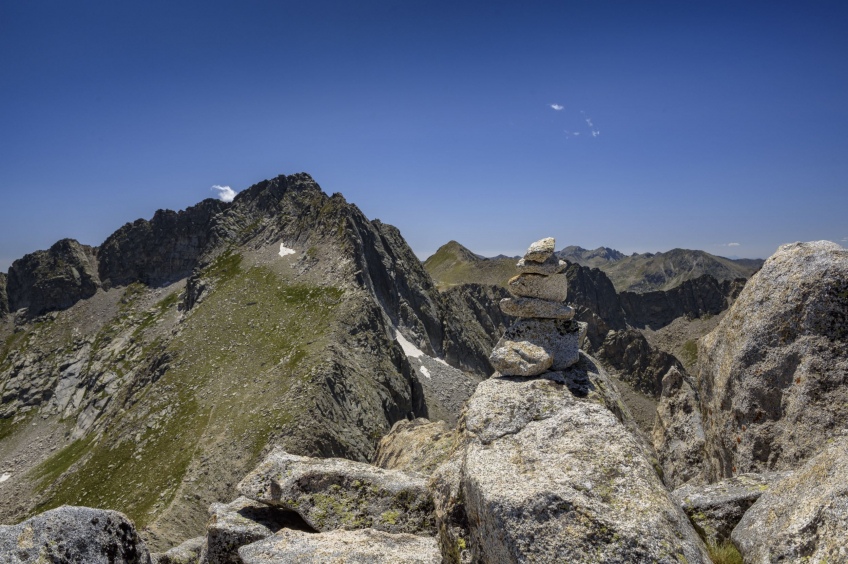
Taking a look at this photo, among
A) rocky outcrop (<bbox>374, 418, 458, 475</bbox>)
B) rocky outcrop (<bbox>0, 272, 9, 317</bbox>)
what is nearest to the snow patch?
rocky outcrop (<bbox>374, 418, 458, 475</bbox>)

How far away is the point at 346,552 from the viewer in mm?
9391

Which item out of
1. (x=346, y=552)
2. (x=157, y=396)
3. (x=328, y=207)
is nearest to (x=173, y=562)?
(x=346, y=552)

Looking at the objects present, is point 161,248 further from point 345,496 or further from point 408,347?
point 345,496

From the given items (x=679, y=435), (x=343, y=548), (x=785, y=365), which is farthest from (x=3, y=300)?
(x=785, y=365)

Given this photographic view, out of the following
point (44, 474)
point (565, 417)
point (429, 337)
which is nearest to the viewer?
point (565, 417)

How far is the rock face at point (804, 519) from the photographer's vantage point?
6551mm

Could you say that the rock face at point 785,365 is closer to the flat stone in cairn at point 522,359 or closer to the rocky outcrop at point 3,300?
the flat stone in cairn at point 522,359

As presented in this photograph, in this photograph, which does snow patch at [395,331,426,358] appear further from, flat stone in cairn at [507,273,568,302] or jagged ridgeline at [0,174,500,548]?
flat stone in cairn at [507,273,568,302]

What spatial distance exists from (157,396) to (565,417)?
74.6 meters

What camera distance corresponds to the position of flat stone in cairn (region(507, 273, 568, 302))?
63.2 feet

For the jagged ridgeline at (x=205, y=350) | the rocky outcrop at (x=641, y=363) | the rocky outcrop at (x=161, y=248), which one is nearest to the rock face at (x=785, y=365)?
the jagged ridgeline at (x=205, y=350)

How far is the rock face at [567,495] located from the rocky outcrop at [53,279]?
679 ft

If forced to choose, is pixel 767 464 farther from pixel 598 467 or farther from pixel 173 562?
pixel 173 562

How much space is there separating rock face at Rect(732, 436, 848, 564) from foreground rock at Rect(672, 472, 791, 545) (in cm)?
107
